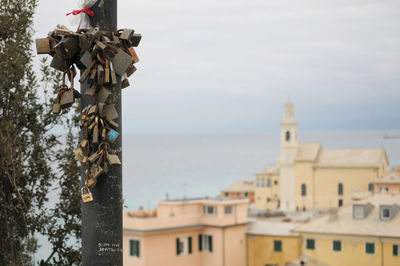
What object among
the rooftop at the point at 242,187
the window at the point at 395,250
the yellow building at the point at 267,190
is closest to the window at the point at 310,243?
the window at the point at 395,250

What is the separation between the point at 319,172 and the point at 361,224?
36.8m

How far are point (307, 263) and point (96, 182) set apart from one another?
27997 millimetres

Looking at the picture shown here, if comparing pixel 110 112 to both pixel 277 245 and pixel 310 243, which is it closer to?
pixel 310 243

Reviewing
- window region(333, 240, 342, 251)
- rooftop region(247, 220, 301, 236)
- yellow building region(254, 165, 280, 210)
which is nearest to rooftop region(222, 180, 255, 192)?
yellow building region(254, 165, 280, 210)

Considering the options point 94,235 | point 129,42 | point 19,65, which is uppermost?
point 19,65

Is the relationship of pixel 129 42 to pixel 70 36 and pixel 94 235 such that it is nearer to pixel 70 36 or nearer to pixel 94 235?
pixel 70 36

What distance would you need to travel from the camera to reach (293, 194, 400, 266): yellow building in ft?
111

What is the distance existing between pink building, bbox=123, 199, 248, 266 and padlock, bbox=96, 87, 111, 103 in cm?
3207

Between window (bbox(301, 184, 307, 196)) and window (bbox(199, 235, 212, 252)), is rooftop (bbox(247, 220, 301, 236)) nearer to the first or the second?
window (bbox(199, 235, 212, 252))

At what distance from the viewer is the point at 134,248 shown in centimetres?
3447

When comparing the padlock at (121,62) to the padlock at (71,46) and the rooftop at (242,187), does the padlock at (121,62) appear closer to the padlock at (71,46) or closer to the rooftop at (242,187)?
the padlock at (71,46)

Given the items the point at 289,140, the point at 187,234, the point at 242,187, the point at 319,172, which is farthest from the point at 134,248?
the point at 242,187

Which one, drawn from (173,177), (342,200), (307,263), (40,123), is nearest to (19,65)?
(40,123)

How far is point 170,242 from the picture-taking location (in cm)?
3531
